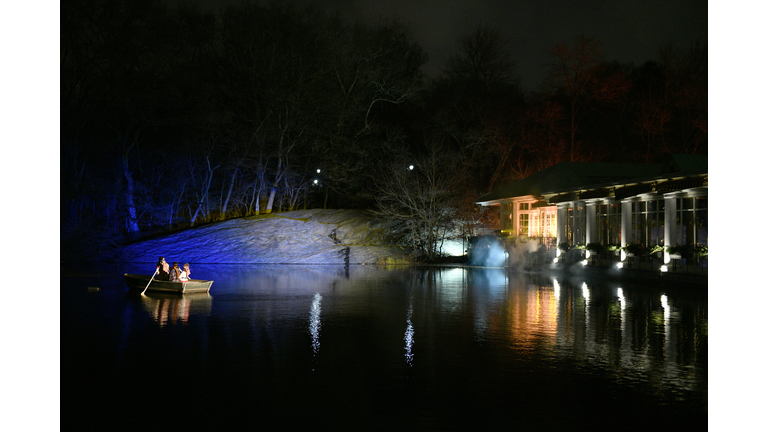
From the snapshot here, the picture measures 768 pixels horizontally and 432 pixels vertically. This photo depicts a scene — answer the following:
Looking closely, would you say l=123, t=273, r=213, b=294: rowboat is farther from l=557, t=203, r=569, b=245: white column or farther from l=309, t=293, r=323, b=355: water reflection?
l=557, t=203, r=569, b=245: white column

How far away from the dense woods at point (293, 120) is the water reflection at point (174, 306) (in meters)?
18.8

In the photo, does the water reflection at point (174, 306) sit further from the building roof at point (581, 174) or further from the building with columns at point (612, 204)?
the building roof at point (581, 174)

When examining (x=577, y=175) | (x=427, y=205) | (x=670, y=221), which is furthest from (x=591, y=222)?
(x=427, y=205)

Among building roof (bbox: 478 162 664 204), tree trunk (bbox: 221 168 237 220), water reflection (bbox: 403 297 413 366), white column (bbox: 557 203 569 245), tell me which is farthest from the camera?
tree trunk (bbox: 221 168 237 220)

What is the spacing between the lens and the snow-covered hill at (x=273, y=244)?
41219 millimetres

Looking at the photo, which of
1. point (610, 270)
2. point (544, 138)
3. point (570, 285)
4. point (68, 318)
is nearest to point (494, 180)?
point (544, 138)

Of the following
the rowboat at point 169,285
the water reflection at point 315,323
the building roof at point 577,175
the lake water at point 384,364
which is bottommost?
the lake water at point 384,364

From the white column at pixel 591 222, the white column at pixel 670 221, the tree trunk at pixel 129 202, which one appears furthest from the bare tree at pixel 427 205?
the tree trunk at pixel 129 202

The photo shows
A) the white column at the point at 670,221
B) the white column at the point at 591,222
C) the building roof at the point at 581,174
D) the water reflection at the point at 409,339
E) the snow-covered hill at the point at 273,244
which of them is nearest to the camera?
the water reflection at the point at 409,339

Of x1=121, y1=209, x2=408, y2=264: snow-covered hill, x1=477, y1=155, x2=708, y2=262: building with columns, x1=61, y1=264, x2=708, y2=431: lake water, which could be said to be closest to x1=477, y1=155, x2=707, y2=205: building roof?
x1=477, y1=155, x2=708, y2=262: building with columns

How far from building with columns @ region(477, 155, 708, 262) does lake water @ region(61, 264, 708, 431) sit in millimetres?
7804

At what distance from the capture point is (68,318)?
47.0 ft

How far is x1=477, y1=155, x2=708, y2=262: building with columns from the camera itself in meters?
24.0

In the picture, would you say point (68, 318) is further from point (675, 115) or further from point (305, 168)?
point (675, 115)
